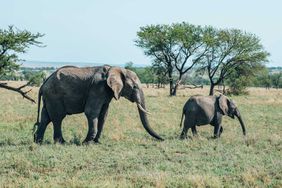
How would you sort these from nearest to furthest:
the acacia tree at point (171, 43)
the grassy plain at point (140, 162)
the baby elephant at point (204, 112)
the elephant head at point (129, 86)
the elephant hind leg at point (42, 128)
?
the grassy plain at point (140, 162) → the elephant head at point (129, 86) → the elephant hind leg at point (42, 128) → the baby elephant at point (204, 112) → the acacia tree at point (171, 43)

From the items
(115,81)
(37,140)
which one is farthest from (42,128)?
(115,81)

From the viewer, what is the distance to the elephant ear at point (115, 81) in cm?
1355

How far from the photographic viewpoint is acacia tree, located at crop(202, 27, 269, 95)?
53.0m

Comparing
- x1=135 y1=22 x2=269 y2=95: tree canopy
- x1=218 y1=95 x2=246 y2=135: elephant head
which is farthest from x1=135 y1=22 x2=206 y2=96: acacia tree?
x1=218 y1=95 x2=246 y2=135: elephant head

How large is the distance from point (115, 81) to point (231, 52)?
1645 inches

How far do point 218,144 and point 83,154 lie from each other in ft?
13.5

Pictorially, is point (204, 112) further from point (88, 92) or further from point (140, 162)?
point (140, 162)

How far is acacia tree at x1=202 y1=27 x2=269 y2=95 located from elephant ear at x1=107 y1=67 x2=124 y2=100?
39729 mm

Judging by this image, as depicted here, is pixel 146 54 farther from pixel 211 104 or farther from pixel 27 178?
pixel 27 178

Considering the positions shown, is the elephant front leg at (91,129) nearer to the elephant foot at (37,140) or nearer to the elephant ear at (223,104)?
the elephant foot at (37,140)

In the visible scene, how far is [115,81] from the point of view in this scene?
1363 centimetres

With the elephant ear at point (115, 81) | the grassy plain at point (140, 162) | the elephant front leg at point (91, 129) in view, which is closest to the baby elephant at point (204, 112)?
the grassy plain at point (140, 162)

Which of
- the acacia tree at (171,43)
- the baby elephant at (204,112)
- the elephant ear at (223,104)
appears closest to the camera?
the baby elephant at (204,112)

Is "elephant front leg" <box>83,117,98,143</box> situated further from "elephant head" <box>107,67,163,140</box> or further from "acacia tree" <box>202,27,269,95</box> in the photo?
"acacia tree" <box>202,27,269,95</box>
